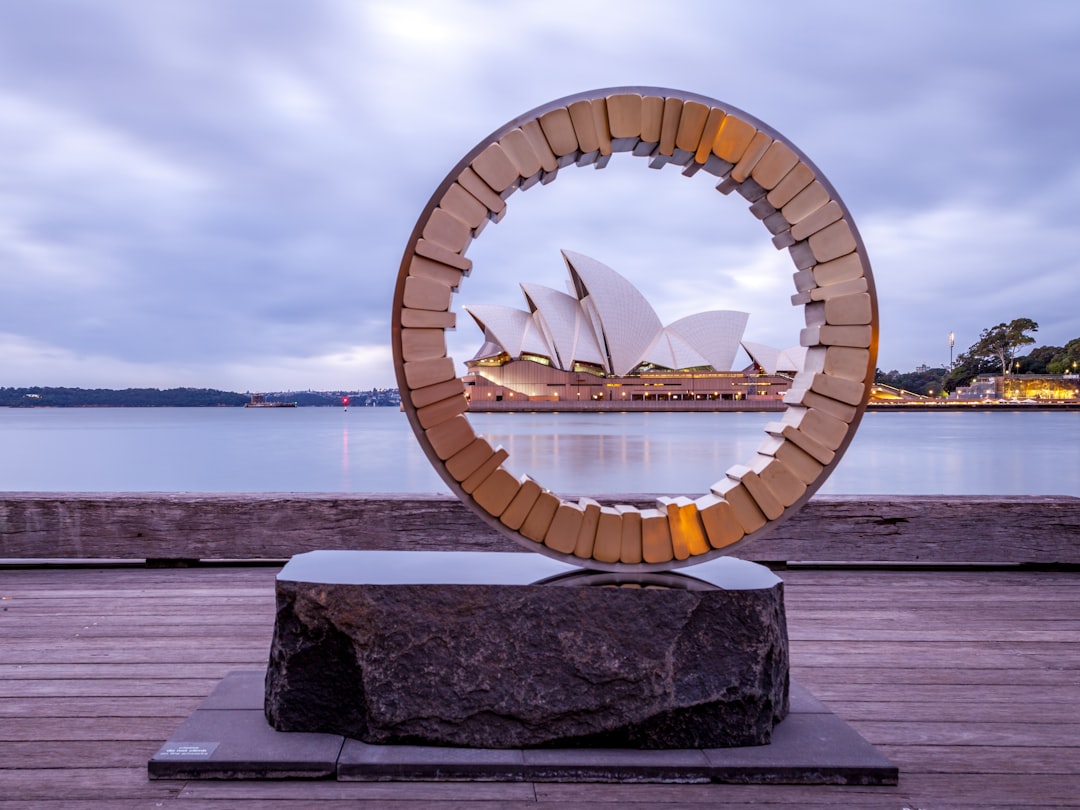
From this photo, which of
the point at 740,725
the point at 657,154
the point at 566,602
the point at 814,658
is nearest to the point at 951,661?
the point at 814,658

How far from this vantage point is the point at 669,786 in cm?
172

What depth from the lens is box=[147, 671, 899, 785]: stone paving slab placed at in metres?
1.72

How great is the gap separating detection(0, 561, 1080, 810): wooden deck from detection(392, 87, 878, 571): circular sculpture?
595mm

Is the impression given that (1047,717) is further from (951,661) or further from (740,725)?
(740,725)

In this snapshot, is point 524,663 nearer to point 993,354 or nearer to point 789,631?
point 789,631

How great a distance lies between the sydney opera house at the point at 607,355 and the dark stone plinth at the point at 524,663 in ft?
96.4

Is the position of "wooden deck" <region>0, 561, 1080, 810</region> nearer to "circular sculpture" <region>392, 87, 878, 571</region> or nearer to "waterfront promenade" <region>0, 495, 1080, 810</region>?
"waterfront promenade" <region>0, 495, 1080, 810</region>

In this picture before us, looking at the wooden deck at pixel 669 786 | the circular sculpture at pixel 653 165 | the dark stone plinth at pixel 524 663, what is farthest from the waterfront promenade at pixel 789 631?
the circular sculpture at pixel 653 165

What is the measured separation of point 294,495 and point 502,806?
9.38 feet

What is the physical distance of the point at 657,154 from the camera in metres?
2.02

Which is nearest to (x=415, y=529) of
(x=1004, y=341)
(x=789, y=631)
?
(x=789, y=631)

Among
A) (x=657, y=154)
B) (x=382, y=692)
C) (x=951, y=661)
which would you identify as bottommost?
(x=951, y=661)

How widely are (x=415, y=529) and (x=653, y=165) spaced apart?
8.41 ft

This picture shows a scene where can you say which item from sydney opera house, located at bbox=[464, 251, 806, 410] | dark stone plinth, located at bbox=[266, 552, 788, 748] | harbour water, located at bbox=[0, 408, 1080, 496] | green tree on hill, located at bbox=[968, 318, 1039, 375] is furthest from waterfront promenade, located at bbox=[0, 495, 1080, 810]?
green tree on hill, located at bbox=[968, 318, 1039, 375]
